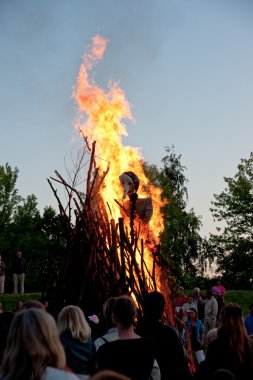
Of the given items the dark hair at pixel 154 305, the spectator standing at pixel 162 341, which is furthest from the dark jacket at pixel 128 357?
the dark hair at pixel 154 305

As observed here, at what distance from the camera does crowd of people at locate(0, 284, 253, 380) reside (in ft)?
10.0

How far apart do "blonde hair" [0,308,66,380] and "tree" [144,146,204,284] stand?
112 feet

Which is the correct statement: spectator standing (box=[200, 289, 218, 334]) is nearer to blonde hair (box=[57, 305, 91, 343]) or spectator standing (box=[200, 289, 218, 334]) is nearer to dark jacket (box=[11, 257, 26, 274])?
dark jacket (box=[11, 257, 26, 274])

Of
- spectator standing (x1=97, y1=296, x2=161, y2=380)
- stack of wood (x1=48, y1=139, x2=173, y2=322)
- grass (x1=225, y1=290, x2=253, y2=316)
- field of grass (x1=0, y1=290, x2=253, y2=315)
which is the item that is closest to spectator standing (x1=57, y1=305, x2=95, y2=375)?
spectator standing (x1=97, y1=296, x2=161, y2=380)

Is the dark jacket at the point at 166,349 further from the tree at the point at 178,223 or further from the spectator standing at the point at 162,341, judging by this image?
the tree at the point at 178,223

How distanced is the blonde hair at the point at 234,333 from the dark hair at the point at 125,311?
677 mm

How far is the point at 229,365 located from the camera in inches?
179

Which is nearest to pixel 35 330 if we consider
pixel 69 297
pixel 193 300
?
pixel 69 297

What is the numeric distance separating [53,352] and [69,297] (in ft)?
21.8

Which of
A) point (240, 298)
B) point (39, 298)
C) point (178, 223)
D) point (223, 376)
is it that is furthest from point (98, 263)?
point (178, 223)

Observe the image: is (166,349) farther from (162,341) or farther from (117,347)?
(117,347)

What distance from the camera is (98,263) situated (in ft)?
31.0

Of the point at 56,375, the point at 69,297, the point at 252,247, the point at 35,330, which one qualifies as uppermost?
the point at 252,247

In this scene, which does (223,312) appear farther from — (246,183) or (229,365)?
(246,183)
